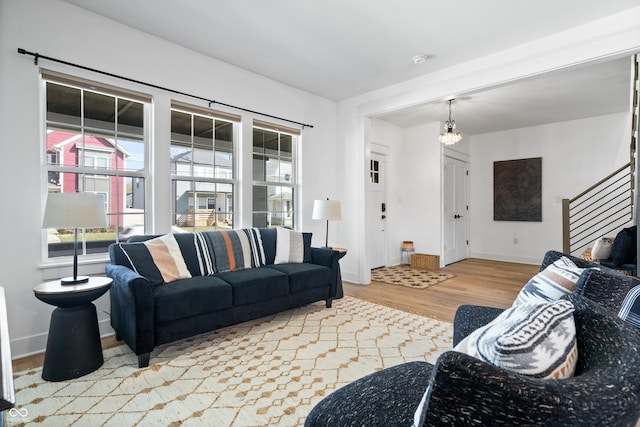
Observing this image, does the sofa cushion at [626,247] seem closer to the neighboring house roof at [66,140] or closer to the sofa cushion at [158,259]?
the sofa cushion at [158,259]

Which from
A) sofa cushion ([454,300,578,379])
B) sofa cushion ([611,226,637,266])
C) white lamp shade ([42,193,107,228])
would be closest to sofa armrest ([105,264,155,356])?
white lamp shade ([42,193,107,228])

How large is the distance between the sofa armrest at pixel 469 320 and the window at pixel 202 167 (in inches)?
112

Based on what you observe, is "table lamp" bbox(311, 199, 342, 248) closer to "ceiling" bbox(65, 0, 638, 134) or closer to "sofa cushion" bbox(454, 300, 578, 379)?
"ceiling" bbox(65, 0, 638, 134)

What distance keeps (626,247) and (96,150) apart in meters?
5.11

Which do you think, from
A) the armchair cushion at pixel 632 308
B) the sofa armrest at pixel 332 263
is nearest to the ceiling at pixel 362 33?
the sofa armrest at pixel 332 263

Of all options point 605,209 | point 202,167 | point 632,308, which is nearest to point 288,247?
point 202,167

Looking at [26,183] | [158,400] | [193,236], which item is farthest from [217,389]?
[26,183]

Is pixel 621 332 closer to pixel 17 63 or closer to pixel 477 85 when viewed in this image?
pixel 477 85

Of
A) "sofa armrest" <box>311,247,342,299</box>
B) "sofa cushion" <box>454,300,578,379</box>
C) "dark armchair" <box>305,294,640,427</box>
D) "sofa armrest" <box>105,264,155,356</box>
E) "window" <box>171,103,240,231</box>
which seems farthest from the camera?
"sofa armrest" <box>311,247,342,299</box>

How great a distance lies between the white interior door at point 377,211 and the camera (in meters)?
5.86

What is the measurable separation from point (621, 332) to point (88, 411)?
236 cm

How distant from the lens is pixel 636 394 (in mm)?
601

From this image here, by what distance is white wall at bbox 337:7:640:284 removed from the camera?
2.84 metres

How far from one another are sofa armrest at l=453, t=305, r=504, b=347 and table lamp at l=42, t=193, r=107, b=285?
2377mm
